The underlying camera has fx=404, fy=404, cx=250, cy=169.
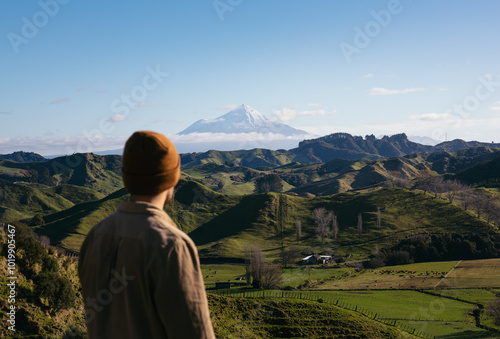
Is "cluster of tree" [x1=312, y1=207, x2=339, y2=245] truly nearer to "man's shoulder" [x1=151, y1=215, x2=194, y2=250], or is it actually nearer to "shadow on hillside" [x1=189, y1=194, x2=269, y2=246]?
"shadow on hillside" [x1=189, y1=194, x2=269, y2=246]

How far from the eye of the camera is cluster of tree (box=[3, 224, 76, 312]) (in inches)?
1352

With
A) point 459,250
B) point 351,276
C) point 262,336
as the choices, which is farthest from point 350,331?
point 459,250

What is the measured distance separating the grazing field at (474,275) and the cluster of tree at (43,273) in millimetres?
94042

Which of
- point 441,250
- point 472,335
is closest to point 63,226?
point 441,250

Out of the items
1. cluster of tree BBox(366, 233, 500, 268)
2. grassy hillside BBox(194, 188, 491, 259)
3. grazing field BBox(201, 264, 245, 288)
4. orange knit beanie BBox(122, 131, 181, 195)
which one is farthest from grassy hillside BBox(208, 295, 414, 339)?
grassy hillside BBox(194, 188, 491, 259)

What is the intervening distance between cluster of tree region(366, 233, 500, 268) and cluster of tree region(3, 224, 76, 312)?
111 metres

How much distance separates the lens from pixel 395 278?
112438 millimetres

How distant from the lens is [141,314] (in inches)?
140

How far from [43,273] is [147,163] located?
1473 inches

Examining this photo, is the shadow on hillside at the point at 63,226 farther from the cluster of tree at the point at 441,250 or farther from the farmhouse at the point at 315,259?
the cluster of tree at the point at 441,250

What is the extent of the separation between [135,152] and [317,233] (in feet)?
565

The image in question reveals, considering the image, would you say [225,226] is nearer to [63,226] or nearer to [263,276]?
[63,226]

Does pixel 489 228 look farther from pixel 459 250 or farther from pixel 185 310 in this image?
pixel 185 310

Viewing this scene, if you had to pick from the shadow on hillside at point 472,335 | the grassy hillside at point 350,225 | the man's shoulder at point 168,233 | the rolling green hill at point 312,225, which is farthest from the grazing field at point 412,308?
the man's shoulder at point 168,233
